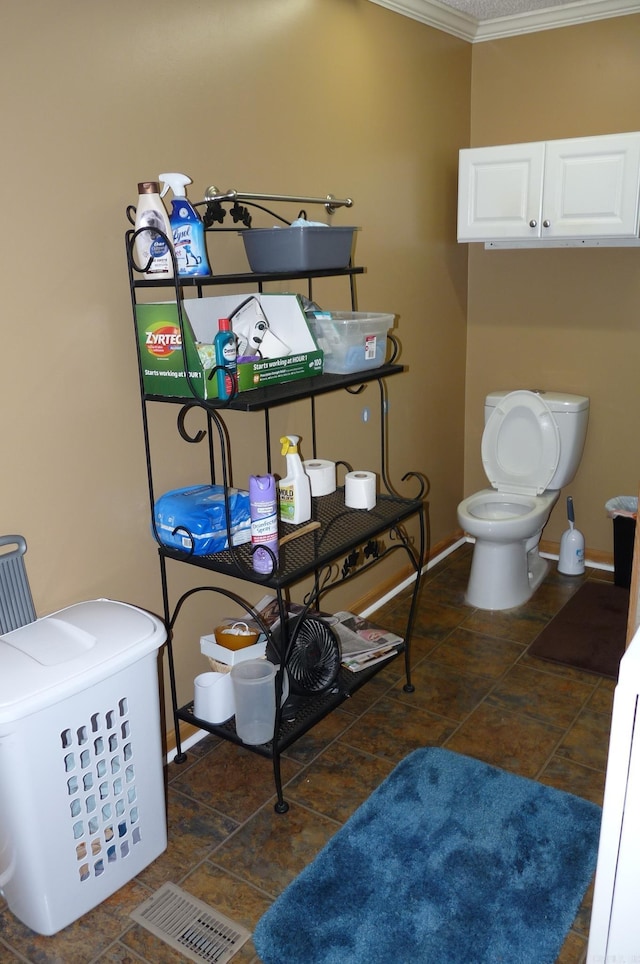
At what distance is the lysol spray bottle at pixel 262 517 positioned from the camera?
1975 millimetres

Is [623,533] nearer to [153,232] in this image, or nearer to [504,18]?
[504,18]

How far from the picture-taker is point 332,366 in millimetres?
2287

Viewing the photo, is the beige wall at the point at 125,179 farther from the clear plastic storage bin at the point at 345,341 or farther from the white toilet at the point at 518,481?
the white toilet at the point at 518,481

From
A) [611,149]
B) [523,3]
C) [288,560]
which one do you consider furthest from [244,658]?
[523,3]

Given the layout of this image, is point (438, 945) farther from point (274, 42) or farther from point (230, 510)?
point (274, 42)

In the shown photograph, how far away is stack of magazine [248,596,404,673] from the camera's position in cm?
242

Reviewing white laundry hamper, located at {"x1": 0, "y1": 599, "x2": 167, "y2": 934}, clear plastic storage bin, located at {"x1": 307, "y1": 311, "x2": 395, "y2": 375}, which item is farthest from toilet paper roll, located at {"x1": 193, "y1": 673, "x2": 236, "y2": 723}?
clear plastic storage bin, located at {"x1": 307, "y1": 311, "x2": 395, "y2": 375}

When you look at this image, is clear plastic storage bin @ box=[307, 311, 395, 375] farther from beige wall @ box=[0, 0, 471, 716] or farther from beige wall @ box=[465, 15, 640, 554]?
beige wall @ box=[465, 15, 640, 554]

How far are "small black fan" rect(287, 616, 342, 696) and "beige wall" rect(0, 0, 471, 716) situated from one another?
0.33 metres

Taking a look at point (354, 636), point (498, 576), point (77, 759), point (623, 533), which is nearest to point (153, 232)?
point (77, 759)

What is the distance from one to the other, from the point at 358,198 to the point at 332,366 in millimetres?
923

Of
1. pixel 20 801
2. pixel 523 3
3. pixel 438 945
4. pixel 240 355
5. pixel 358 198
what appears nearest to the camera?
pixel 20 801

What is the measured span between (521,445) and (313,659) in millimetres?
1573

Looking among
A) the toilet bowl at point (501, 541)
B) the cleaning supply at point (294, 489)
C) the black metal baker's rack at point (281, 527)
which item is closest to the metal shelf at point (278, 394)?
the black metal baker's rack at point (281, 527)
